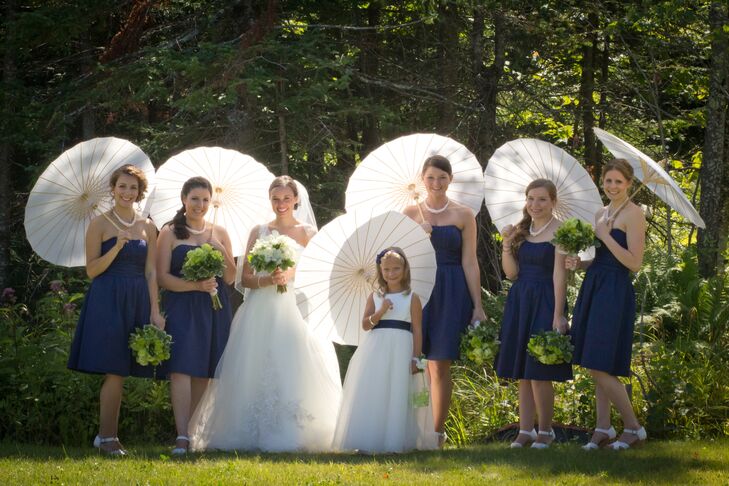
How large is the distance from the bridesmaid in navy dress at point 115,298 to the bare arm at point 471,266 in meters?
2.39

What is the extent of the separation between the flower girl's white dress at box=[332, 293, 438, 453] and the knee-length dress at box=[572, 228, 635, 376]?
1256 millimetres

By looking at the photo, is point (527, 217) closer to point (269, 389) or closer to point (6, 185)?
point (269, 389)

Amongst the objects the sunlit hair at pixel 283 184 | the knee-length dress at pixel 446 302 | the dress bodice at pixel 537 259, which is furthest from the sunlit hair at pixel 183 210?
the dress bodice at pixel 537 259

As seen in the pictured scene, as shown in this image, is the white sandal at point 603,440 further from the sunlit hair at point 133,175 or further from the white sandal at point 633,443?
the sunlit hair at point 133,175

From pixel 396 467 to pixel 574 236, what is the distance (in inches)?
78.6

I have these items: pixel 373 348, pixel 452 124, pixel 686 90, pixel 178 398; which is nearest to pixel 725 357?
pixel 373 348

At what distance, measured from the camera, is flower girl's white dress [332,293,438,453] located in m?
7.17

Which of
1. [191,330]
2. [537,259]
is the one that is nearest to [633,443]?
[537,259]

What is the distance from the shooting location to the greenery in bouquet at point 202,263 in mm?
7141

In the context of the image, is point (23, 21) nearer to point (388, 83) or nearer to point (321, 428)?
point (388, 83)

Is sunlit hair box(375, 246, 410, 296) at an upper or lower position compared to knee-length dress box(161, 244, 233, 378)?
upper

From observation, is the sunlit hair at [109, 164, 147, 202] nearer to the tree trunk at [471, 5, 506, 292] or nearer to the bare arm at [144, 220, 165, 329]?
the bare arm at [144, 220, 165, 329]

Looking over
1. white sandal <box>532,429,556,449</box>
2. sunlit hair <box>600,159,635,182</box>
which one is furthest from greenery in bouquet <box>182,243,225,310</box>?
sunlit hair <box>600,159,635,182</box>

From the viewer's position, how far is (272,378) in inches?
301
